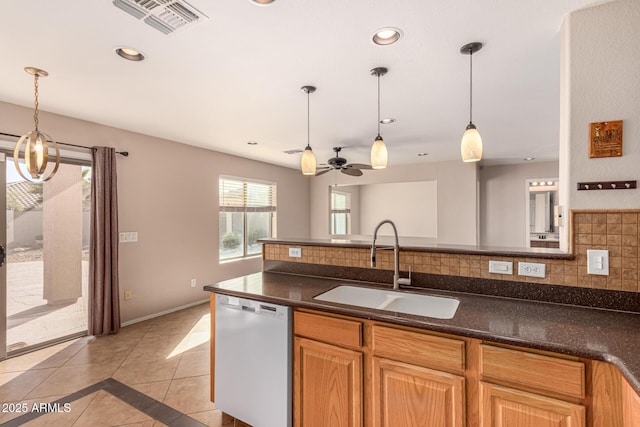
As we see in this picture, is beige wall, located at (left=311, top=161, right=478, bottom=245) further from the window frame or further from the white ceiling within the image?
the white ceiling

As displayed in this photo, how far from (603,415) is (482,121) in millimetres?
3162

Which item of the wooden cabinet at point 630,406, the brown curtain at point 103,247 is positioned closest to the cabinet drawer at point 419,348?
the wooden cabinet at point 630,406

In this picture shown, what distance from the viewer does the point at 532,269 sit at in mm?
1709

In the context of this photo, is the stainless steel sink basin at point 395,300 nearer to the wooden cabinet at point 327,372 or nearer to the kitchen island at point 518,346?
the kitchen island at point 518,346

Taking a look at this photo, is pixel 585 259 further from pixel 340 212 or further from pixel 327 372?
pixel 340 212

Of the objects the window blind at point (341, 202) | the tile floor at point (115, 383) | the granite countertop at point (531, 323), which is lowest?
the tile floor at point (115, 383)

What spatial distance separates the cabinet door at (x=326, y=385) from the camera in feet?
5.34

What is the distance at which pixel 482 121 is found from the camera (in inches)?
141

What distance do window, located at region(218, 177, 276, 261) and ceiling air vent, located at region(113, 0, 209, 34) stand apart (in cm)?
363

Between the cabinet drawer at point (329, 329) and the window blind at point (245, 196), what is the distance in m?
3.93

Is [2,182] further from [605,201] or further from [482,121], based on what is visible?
[482,121]

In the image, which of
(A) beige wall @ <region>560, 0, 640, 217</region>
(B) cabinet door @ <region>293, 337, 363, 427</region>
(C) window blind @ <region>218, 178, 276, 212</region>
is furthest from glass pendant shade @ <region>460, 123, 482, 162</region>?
(C) window blind @ <region>218, 178, 276, 212</region>

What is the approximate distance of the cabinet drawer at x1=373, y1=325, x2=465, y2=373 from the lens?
1.37 metres

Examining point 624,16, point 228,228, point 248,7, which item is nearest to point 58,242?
point 228,228
